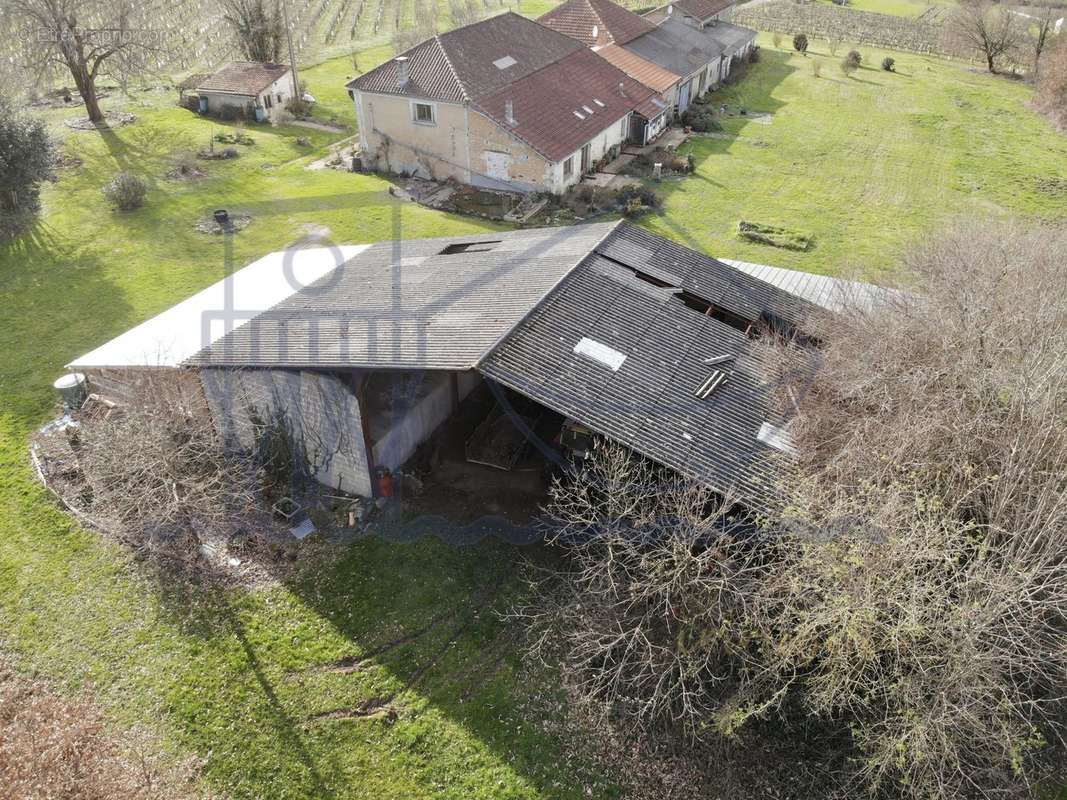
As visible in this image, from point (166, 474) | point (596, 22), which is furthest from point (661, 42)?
point (166, 474)

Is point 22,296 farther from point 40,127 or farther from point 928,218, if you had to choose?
point 928,218

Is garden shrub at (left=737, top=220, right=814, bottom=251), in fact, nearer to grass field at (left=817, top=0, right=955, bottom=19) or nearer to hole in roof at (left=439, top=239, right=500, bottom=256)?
hole in roof at (left=439, top=239, right=500, bottom=256)

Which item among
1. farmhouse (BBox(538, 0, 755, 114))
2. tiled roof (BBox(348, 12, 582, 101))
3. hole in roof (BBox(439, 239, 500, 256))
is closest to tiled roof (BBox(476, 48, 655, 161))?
tiled roof (BBox(348, 12, 582, 101))

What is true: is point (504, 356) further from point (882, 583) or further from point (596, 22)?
point (596, 22)

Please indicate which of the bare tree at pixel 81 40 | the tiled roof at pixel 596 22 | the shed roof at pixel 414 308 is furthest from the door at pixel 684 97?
the bare tree at pixel 81 40

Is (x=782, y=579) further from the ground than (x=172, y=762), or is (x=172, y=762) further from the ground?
(x=782, y=579)

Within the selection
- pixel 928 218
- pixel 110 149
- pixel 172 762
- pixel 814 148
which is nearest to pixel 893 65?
pixel 814 148
